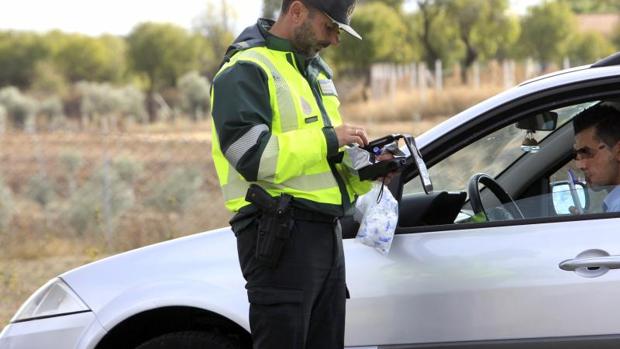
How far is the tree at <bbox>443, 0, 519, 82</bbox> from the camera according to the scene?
48.3m

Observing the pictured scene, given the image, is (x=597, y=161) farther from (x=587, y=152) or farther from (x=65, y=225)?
(x=65, y=225)

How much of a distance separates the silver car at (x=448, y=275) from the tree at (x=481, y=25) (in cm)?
4431

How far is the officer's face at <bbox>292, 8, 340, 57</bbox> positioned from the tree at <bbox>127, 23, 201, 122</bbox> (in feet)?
190

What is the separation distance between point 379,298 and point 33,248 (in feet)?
21.1

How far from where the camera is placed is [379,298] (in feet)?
11.5

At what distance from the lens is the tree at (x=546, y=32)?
50.6 m

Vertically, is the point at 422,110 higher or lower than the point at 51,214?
lower

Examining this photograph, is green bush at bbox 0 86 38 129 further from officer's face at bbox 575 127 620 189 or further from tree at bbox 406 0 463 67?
officer's face at bbox 575 127 620 189

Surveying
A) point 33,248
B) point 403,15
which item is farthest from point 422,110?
point 33,248

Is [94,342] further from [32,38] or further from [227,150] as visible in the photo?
[32,38]

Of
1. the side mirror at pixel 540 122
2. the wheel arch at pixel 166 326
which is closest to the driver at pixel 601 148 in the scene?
the side mirror at pixel 540 122

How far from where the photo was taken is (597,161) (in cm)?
368

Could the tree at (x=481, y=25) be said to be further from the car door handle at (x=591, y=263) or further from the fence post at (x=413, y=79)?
the car door handle at (x=591, y=263)

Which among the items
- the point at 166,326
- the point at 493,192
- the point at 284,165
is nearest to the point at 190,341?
the point at 166,326
